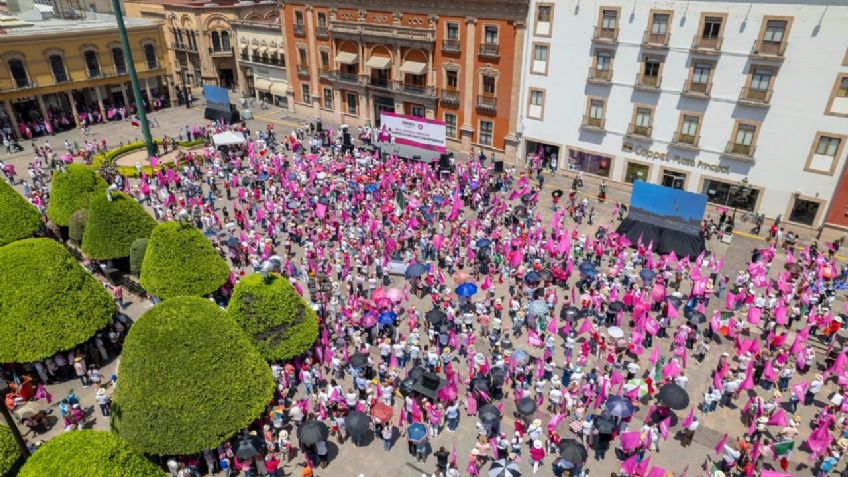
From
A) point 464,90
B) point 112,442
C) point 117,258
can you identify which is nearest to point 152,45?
point 464,90

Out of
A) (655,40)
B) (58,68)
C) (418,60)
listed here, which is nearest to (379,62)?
(418,60)

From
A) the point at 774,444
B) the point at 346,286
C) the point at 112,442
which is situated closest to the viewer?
the point at 112,442

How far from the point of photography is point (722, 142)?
124 feet

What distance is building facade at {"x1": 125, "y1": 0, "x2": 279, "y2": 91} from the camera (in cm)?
6794

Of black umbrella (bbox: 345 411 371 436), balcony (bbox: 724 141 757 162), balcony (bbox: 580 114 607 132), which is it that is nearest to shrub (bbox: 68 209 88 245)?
black umbrella (bbox: 345 411 371 436)

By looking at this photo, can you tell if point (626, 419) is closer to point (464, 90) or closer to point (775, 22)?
point (775, 22)

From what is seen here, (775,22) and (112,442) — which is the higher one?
(775,22)

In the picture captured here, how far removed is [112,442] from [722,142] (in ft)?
127

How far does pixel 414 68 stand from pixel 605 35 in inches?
683

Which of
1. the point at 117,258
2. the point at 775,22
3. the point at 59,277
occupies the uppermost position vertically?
the point at 775,22

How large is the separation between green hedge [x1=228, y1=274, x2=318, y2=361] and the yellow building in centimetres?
4819

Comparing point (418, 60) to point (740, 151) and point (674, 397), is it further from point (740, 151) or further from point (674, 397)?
point (674, 397)

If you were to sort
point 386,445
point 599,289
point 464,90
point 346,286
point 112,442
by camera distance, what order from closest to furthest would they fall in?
point 112,442 → point 386,445 → point 599,289 → point 346,286 → point 464,90

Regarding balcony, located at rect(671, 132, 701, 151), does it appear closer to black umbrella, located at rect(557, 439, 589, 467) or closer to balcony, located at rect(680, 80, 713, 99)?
balcony, located at rect(680, 80, 713, 99)
